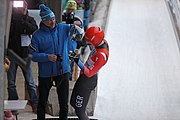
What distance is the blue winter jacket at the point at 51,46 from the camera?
6.52m

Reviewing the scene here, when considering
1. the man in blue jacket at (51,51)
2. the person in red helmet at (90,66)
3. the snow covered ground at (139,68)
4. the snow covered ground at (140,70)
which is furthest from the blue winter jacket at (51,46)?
the snow covered ground at (140,70)

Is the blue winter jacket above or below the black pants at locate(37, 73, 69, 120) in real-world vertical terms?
above

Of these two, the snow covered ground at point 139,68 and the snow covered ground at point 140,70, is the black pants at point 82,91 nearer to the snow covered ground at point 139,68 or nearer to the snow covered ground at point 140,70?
the snow covered ground at point 139,68

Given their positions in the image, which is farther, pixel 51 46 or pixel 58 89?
pixel 58 89

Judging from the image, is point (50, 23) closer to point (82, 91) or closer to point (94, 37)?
point (94, 37)

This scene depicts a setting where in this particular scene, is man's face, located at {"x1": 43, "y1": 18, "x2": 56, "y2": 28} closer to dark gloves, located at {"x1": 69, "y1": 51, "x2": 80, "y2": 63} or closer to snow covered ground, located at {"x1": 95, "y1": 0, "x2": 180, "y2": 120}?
dark gloves, located at {"x1": 69, "y1": 51, "x2": 80, "y2": 63}

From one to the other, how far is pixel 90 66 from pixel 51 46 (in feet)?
1.81

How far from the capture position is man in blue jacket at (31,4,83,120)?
6.50 meters

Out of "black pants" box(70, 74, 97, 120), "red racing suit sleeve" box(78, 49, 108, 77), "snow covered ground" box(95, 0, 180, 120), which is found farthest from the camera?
"snow covered ground" box(95, 0, 180, 120)

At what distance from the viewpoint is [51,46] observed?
6570mm

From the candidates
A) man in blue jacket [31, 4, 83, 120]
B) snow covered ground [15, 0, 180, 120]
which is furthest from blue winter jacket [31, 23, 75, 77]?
snow covered ground [15, 0, 180, 120]

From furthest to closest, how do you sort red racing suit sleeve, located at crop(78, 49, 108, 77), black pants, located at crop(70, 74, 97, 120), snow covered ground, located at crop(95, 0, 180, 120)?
snow covered ground, located at crop(95, 0, 180, 120), black pants, located at crop(70, 74, 97, 120), red racing suit sleeve, located at crop(78, 49, 108, 77)

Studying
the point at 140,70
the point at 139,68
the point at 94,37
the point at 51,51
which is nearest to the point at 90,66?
the point at 94,37

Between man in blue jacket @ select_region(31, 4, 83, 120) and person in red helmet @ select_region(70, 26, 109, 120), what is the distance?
6.8 inches
